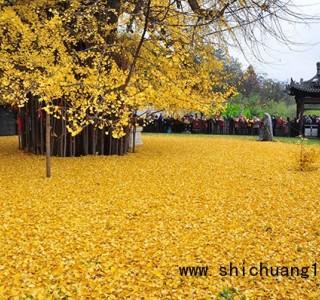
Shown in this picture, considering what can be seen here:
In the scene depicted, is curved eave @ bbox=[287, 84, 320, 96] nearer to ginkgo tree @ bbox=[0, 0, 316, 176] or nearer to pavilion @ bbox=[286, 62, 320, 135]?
pavilion @ bbox=[286, 62, 320, 135]

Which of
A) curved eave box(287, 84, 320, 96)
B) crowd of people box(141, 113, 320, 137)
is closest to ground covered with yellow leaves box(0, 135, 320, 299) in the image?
curved eave box(287, 84, 320, 96)

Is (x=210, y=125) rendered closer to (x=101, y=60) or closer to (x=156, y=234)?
(x=101, y=60)

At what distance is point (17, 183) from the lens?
585cm

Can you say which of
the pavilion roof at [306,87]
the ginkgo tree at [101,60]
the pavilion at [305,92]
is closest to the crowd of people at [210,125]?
the pavilion at [305,92]

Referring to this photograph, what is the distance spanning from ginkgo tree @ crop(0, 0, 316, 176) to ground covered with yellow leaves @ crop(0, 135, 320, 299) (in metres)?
1.21

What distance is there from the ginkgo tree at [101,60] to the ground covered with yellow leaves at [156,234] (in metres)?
1.21

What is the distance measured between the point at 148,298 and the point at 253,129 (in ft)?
64.6

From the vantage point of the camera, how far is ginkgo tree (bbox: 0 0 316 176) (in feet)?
20.9

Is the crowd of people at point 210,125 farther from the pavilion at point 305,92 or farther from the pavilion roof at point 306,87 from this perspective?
the pavilion roof at point 306,87

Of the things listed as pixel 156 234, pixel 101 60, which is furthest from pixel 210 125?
pixel 156 234

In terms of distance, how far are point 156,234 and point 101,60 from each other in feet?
13.4

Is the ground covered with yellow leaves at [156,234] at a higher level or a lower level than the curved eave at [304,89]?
lower

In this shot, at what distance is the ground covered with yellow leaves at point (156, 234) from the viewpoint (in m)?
2.72

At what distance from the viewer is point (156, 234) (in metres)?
3.73
